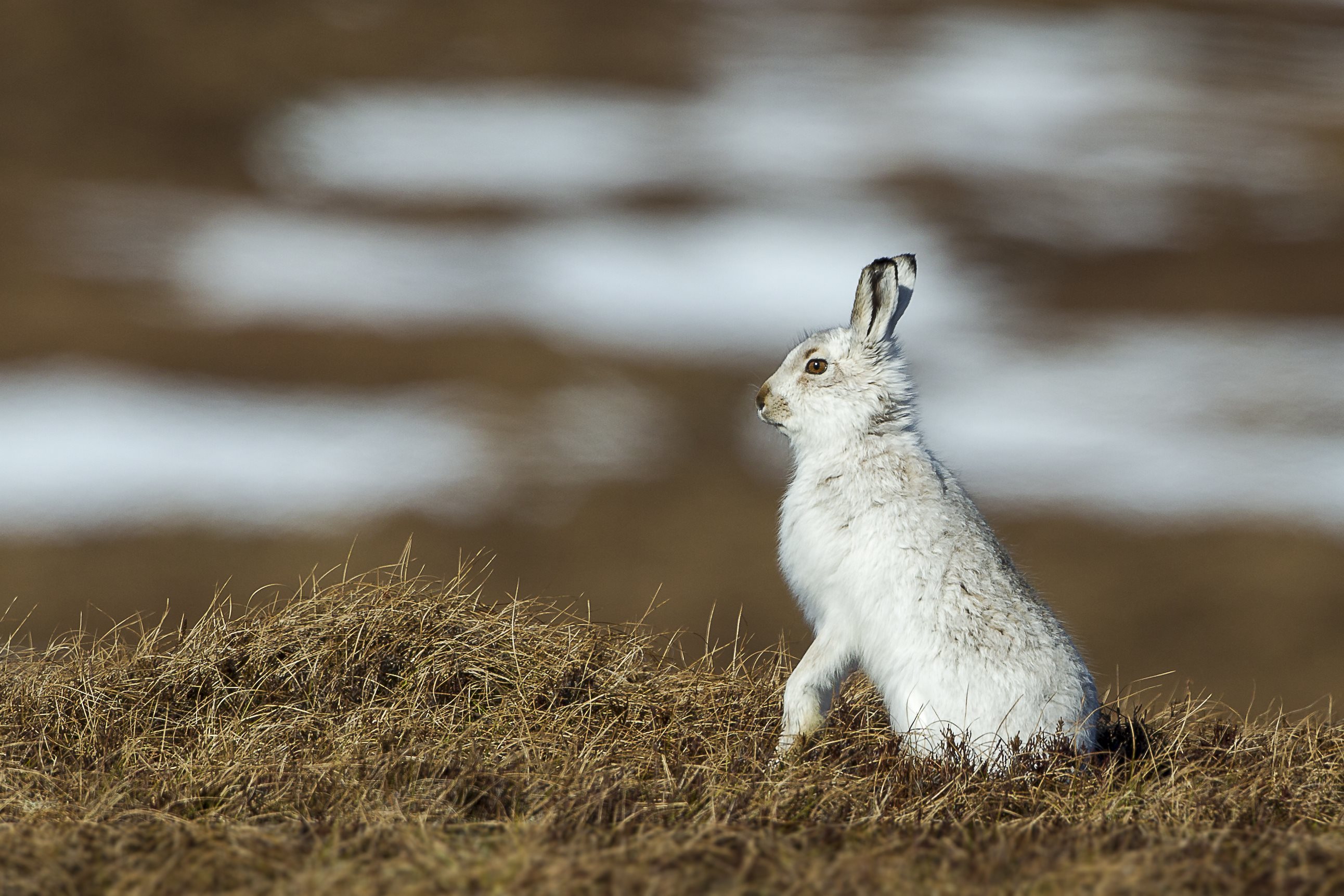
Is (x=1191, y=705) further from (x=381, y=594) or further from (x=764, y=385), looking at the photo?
(x=381, y=594)

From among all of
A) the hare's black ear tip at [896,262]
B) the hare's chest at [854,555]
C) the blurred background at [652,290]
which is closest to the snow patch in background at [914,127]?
the blurred background at [652,290]

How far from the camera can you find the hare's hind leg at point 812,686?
4.94 m

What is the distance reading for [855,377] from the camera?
5.79m

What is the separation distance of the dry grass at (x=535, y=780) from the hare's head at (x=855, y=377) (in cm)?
123

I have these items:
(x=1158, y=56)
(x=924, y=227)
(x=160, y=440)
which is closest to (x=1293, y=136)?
(x=1158, y=56)

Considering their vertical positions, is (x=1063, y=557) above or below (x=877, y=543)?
below

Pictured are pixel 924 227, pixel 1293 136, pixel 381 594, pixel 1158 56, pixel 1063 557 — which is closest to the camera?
pixel 381 594

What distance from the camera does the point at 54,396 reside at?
1994 cm

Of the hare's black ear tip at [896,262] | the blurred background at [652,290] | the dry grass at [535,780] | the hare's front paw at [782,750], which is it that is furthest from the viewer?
the blurred background at [652,290]

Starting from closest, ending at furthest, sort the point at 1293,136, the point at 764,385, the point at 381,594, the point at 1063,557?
the point at 381,594, the point at 764,385, the point at 1063,557, the point at 1293,136

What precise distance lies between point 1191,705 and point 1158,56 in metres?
30.2

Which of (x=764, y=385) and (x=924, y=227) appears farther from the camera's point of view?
(x=924, y=227)

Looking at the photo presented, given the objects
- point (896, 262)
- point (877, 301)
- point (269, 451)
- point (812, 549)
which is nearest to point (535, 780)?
point (812, 549)

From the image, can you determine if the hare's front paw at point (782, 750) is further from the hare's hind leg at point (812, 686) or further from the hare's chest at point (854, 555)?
the hare's chest at point (854, 555)
